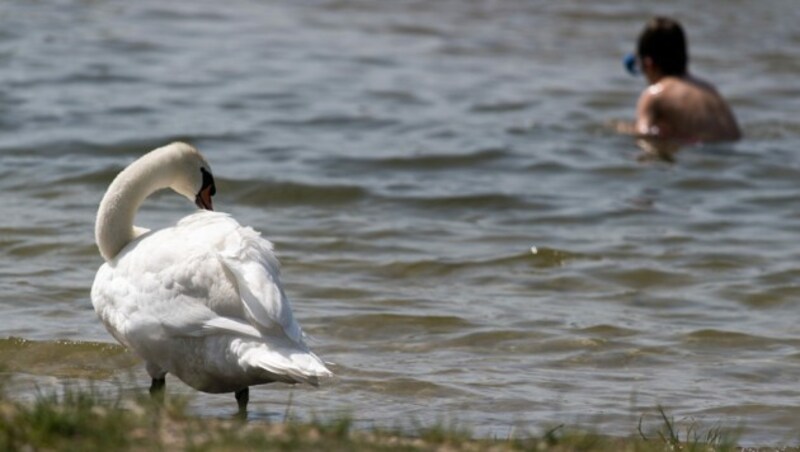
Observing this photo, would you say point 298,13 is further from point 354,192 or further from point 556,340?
point 556,340

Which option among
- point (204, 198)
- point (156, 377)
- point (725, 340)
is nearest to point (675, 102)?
point (725, 340)

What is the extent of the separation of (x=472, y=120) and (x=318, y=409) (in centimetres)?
820

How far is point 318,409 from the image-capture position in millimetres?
6910

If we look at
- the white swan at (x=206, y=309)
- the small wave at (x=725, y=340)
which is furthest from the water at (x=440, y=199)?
the white swan at (x=206, y=309)

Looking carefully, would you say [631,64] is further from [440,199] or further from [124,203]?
[124,203]

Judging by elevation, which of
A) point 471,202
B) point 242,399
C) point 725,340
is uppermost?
point 242,399

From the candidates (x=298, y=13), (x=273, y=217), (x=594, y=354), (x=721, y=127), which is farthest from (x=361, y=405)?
(x=298, y=13)

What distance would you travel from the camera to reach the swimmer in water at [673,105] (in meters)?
14.2

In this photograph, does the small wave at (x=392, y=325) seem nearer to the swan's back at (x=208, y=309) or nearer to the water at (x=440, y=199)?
the water at (x=440, y=199)

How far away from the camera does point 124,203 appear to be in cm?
684

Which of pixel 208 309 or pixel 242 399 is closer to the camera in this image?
pixel 208 309

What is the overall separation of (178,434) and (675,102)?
33.2 feet

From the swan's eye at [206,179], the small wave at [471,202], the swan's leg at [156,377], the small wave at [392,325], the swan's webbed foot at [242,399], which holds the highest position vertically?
the swan's eye at [206,179]

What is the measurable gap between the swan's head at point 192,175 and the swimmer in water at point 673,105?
7.45m
